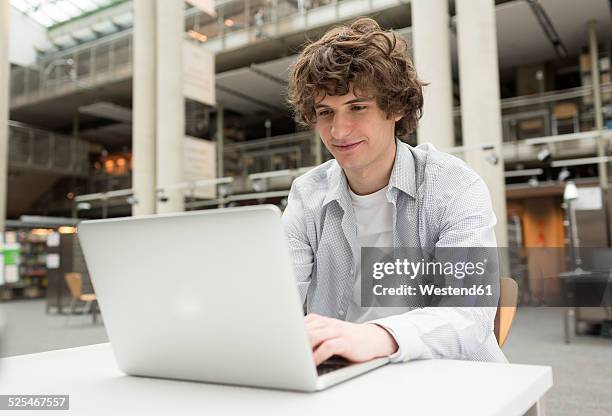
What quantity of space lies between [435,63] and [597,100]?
5383mm

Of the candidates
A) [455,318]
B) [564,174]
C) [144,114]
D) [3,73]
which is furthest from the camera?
[564,174]

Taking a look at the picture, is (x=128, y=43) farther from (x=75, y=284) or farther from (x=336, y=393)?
(x=336, y=393)

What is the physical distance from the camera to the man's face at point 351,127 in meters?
1.45

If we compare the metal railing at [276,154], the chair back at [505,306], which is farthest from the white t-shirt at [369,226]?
the metal railing at [276,154]

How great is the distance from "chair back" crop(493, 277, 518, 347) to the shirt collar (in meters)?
0.41

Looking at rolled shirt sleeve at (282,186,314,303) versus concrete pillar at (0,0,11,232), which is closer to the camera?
rolled shirt sleeve at (282,186,314,303)

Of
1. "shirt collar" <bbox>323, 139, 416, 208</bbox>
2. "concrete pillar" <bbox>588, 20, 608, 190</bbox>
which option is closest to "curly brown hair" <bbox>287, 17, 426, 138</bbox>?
"shirt collar" <bbox>323, 139, 416, 208</bbox>

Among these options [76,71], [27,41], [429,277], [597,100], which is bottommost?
[429,277]

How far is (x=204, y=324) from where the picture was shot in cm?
82

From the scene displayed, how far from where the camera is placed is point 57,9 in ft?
51.3

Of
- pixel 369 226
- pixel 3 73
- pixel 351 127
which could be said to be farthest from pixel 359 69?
pixel 3 73

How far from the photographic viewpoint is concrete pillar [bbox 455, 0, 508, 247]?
9.39 meters

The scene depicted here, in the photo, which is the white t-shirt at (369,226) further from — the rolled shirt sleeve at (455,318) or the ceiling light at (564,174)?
the ceiling light at (564,174)

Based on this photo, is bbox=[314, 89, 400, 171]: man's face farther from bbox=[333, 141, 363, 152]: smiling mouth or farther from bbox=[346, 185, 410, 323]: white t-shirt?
bbox=[346, 185, 410, 323]: white t-shirt
